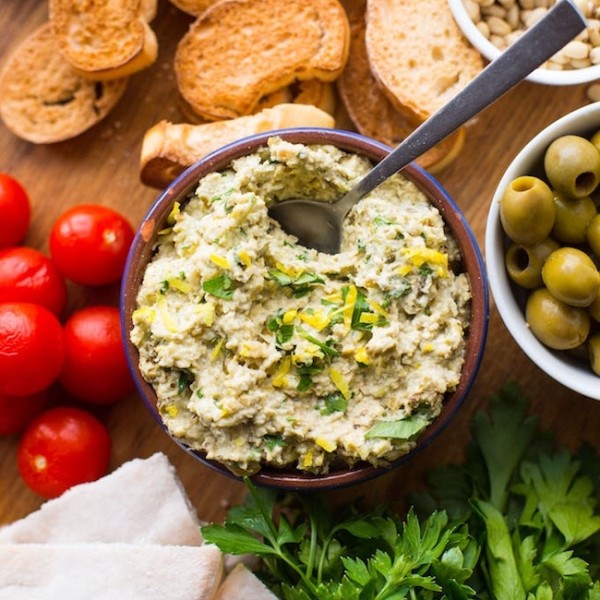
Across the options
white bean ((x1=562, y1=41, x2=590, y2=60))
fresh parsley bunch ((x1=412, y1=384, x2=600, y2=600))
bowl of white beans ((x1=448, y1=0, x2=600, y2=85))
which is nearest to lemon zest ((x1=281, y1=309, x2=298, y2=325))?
fresh parsley bunch ((x1=412, y1=384, x2=600, y2=600))

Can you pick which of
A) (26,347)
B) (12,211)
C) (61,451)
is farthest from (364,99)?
(61,451)

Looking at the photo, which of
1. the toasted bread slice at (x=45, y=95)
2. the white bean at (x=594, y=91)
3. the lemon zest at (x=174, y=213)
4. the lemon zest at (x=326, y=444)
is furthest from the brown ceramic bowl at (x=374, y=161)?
the white bean at (x=594, y=91)

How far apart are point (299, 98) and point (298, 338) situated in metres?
0.79

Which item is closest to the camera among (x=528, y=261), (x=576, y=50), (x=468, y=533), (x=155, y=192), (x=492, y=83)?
(x=492, y=83)

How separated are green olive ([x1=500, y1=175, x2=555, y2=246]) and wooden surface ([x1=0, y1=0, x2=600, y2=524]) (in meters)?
0.51

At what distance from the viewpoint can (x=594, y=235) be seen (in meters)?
1.91

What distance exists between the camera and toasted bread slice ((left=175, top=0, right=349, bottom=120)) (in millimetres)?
2404

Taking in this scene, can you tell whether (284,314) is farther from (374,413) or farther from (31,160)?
(31,160)

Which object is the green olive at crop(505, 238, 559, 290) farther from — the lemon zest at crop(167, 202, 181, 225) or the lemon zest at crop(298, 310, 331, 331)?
the lemon zest at crop(167, 202, 181, 225)

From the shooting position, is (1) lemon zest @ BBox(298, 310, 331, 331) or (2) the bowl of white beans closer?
(1) lemon zest @ BBox(298, 310, 331, 331)

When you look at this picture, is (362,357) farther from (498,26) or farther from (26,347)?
(498,26)

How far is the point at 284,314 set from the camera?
193 centimetres

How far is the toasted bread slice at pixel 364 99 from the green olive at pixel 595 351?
0.65 metres

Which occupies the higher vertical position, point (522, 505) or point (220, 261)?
point (220, 261)
